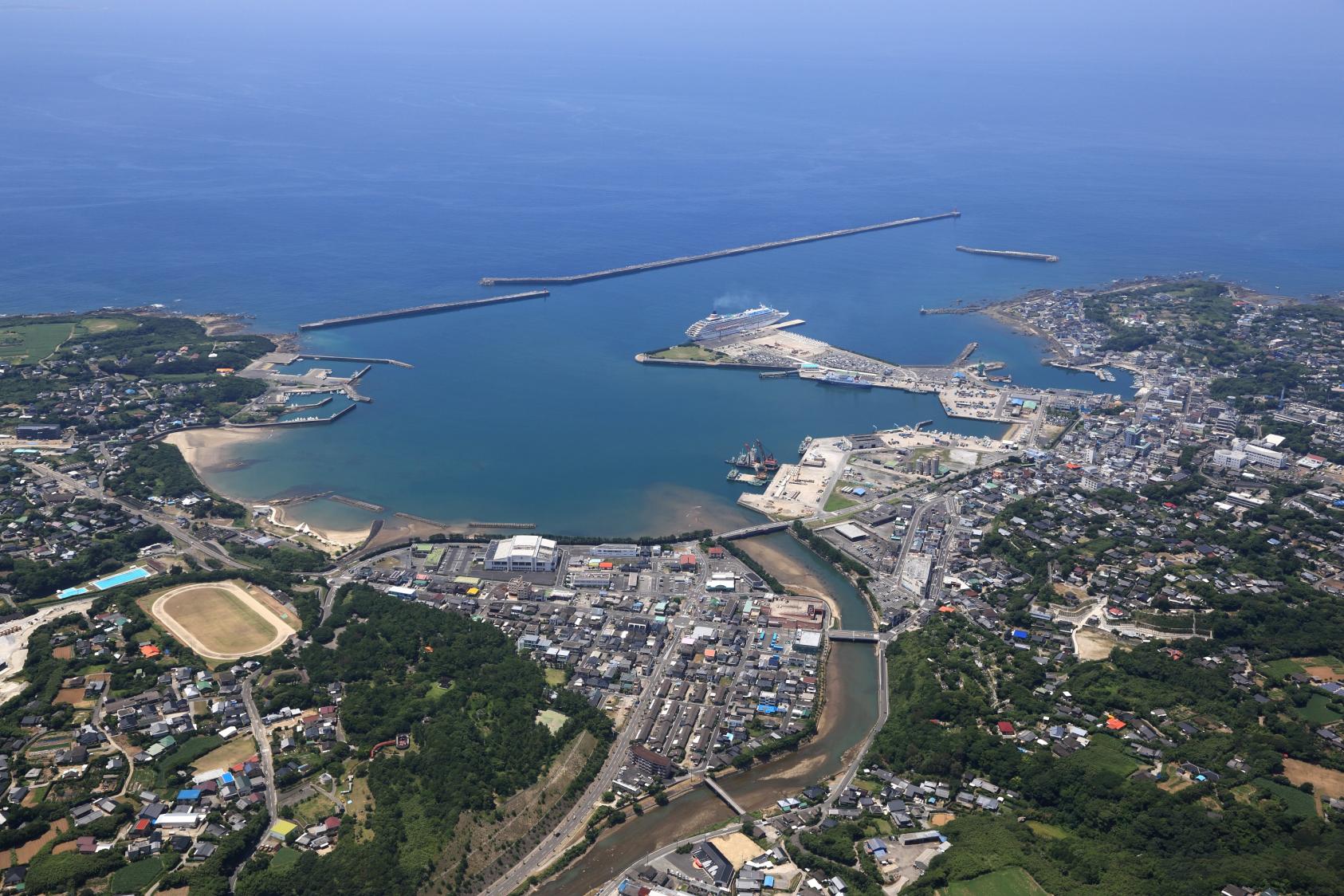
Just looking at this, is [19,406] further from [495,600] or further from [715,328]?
[715,328]

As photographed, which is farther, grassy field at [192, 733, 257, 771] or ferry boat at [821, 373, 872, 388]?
ferry boat at [821, 373, 872, 388]

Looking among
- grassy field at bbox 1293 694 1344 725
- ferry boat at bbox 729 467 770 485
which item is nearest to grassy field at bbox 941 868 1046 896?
grassy field at bbox 1293 694 1344 725

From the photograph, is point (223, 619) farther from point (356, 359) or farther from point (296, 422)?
point (356, 359)

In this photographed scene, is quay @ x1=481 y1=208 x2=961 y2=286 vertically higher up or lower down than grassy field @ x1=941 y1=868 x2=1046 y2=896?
higher up

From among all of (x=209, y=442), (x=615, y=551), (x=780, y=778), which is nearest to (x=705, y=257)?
(x=209, y=442)

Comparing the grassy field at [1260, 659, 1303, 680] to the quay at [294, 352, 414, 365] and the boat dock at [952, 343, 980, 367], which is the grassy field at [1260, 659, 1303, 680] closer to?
the boat dock at [952, 343, 980, 367]

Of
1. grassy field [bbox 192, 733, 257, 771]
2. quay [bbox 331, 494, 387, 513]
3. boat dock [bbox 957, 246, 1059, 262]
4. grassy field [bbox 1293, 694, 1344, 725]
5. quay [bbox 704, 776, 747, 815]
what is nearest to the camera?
quay [bbox 704, 776, 747, 815]
